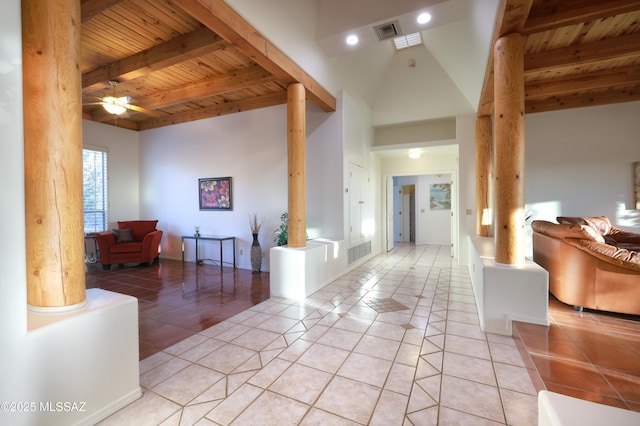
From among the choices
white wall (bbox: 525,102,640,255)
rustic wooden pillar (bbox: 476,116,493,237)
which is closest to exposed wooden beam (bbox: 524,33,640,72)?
rustic wooden pillar (bbox: 476,116,493,237)

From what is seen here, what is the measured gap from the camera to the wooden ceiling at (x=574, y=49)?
2.42 metres

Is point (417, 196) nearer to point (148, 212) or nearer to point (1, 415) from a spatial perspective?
point (148, 212)

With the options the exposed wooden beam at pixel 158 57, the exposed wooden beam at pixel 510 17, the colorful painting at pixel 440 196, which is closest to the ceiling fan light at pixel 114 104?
the exposed wooden beam at pixel 158 57

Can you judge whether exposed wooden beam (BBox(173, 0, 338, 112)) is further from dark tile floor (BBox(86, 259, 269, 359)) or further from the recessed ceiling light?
dark tile floor (BBox(86, 259, 269, 359))

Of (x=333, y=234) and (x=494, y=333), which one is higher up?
(x=333, y=234)

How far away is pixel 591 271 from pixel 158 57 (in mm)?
5526

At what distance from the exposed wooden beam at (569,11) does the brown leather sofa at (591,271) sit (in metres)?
1.99

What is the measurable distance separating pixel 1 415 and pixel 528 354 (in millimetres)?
3120

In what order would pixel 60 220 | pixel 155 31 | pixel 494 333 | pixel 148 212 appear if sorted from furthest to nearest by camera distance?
pixel 148 212, pixel 155 31, pixel 494 333, pixel 60 220

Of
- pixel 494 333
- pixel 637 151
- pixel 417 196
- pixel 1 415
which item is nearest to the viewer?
pixel 1 415

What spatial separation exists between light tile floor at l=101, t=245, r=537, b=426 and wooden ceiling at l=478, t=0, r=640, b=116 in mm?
2881

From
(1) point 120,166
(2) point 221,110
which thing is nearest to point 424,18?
(2) point 221,110

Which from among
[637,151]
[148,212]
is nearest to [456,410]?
[637,151]

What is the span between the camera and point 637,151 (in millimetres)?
4812
